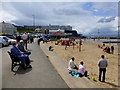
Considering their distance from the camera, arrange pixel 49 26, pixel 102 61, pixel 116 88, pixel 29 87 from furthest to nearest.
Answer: pixel 49 26 → pixel 102 61 → pixel 116 88 → pixel 29 87

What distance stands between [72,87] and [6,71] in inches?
128

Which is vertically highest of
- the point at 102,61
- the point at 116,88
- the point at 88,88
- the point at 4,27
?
the point at 4,27

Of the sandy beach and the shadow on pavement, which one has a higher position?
the shadow on pavement

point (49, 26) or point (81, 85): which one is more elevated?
point (49, 26)

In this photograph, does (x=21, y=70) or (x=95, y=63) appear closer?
(x=21, y=70)

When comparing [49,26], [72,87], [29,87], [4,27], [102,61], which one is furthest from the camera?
[49,26]

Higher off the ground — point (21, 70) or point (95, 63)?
point (21, 70)

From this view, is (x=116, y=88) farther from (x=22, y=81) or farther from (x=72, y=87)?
(x=22, y=81)

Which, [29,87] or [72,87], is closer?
[29,87]

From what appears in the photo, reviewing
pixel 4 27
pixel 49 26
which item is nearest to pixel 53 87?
pixel 4 27

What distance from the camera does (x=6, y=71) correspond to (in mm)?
6762

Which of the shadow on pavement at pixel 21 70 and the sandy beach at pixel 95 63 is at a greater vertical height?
the shadow on pavement at pixel 21 70

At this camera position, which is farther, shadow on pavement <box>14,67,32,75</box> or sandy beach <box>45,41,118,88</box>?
sandy beach <box>45,41,118,88</box>

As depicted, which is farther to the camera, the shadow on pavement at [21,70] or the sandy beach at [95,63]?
the sandy beach at [95,63]
